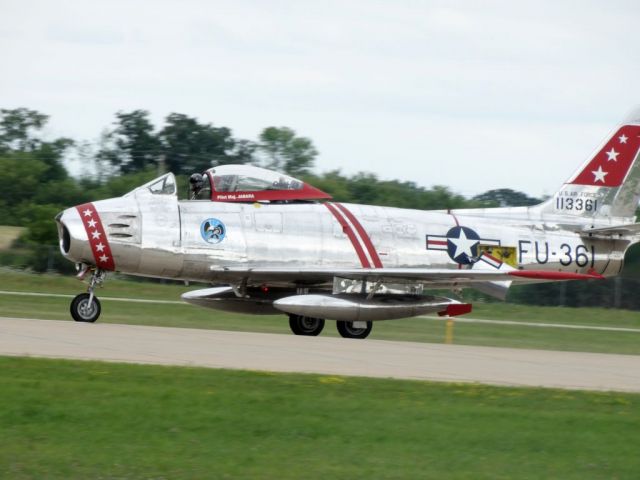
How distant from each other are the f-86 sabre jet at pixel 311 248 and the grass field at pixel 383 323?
2.13m

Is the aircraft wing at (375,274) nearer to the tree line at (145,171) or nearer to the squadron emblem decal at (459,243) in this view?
the squadron emblem decal at (459,243)

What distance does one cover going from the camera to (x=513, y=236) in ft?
65.1

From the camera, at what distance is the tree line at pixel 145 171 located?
1676 inches

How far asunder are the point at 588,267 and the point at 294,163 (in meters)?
42.2

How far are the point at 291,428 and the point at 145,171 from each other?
45.1 meters

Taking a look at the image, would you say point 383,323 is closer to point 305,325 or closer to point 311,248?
point 305,325

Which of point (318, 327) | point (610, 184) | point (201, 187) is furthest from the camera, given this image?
point (610, 184)

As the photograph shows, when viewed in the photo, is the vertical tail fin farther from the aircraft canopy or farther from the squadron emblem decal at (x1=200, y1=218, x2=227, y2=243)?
the squadron emblem decal at (x1=200, y1=218, x2=227, y2=243)

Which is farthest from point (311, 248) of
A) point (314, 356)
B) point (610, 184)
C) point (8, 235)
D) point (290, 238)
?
point (8, 235)

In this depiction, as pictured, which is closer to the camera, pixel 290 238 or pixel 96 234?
pixel 96 234

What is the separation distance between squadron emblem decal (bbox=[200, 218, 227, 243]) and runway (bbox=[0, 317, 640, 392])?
76.1 inches

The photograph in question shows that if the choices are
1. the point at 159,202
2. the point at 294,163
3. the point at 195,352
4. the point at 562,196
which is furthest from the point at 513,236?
the point at 294,163

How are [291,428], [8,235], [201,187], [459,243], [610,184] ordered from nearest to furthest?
[291,428] → [201,187] → [459,243] → [610,184] → [8,235]

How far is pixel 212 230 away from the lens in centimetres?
1766
